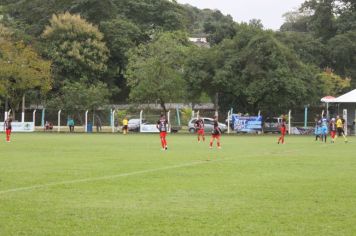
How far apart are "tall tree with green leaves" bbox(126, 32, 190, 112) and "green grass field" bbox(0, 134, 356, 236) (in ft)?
138

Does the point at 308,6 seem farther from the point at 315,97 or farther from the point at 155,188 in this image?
the point at 155,188

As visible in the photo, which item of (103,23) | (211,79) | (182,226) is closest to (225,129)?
(211,79)

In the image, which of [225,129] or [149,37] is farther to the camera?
[149,37]

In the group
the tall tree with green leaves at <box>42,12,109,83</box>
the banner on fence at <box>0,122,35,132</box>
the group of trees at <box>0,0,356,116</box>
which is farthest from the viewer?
the tall tree with green leaves at <box>42,12,109,83</box>

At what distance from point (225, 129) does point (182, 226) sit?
2104 inches

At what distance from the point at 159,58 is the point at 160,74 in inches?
83.6

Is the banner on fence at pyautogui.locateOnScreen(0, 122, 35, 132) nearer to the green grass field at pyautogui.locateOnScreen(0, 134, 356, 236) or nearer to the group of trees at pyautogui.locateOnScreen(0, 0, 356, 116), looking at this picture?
the group of trees at pyautogui.locateOnScreen(0, 0, 356, 116)

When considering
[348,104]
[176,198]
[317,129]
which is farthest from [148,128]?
[176,198]

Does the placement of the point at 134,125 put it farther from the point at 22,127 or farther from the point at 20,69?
the point at 20,69

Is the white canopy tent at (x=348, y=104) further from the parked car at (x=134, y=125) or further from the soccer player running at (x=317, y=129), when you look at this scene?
the parked car at (x=134, y=125)

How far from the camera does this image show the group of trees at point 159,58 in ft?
193

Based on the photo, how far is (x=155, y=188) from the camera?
14.3m

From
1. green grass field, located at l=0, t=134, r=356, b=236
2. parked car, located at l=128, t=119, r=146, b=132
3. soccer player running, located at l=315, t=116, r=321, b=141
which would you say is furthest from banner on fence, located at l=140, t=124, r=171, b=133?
green grass field, located at l=0, t=134, r=356, b=236

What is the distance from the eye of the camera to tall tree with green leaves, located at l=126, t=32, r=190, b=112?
207ft
